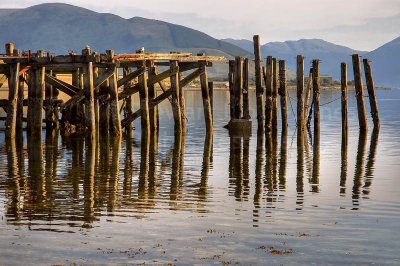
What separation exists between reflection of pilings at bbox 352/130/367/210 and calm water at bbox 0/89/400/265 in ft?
0.14

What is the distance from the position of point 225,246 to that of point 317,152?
43.9ft

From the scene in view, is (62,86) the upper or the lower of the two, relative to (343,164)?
upper

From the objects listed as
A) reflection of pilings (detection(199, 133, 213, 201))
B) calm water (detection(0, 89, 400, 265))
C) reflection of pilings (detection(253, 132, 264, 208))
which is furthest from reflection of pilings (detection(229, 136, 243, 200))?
reflection of pilings (detection(199, 133, 213, 201))

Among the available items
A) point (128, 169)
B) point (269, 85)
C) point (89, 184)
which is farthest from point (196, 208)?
point (269, 85)

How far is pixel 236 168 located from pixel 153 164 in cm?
242

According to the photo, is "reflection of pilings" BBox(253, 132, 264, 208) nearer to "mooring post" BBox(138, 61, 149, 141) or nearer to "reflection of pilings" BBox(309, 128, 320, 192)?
"reflection of pilings" BBox(309, 128, 320, 192)

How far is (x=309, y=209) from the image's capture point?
426 inches

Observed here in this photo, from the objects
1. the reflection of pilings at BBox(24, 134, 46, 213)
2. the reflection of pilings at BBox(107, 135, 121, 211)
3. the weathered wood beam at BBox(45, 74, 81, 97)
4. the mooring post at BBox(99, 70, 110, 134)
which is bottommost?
the reflection of pilings at BBox(107, 135, 121, 211)

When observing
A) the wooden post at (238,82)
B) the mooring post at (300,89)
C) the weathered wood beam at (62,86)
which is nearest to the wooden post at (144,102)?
the weathered wood beam at (62,86)

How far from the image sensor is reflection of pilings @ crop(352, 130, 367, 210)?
12.2m

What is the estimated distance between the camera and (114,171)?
15.6 m

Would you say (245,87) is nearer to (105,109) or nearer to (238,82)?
(238,82)

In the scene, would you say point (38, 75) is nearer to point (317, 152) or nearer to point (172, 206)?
point (317, 152)

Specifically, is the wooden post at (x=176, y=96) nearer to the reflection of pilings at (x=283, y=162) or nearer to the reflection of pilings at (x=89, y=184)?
the reflection of pilings at (x=283, y=162)
